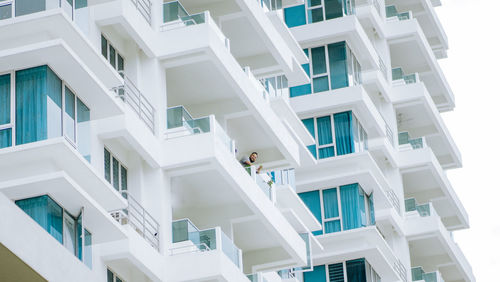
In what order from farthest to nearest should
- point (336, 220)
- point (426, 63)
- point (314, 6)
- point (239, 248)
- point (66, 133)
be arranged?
point (426, 63) → point (314, 6) → point (336, 220) → point (239, 248) → point (66, 133)

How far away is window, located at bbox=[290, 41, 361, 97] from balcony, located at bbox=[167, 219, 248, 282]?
19311 mm

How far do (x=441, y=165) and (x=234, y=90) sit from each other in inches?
1080

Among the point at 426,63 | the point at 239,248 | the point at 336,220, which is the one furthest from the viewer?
the point at 426,63

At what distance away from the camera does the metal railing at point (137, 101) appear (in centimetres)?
3809

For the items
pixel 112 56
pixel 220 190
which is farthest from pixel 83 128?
pixel 220 190

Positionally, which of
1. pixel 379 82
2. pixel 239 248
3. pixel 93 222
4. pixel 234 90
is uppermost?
pixel 379 82

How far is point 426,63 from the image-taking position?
218ft

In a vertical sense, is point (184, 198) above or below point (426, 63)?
below

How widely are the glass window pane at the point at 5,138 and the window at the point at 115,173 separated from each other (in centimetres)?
436

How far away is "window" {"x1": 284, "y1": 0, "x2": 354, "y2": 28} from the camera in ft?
191

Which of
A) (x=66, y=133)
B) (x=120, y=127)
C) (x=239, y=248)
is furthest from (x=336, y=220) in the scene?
(x=66, y=133)

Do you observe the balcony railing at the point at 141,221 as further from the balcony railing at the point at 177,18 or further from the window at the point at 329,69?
the window at the point at 329,69

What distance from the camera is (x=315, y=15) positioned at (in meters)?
58.4

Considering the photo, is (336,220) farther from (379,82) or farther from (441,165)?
(441,165)
